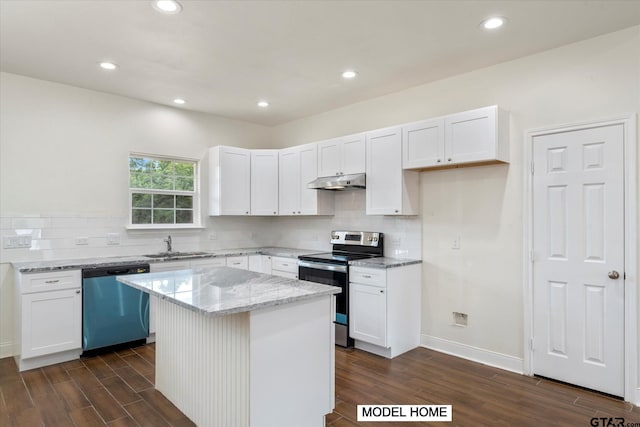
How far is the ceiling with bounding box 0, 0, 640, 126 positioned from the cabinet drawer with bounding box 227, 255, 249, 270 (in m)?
2.11

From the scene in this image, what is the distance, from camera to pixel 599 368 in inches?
116

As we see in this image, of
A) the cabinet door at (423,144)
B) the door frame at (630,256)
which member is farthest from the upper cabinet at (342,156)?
the door frame at (630,256)

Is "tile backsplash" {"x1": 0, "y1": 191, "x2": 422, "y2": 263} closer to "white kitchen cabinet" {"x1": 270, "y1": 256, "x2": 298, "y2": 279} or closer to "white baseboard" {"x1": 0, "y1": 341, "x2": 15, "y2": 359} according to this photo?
"white kitchen cabinet" {"x1": 270, "y1": 256, "x2": 298, "y2": 279}

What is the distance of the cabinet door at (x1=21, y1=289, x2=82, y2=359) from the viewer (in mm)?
3441

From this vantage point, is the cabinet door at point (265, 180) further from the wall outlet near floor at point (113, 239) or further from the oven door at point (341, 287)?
the wall outlet near floor at point (113, 239)

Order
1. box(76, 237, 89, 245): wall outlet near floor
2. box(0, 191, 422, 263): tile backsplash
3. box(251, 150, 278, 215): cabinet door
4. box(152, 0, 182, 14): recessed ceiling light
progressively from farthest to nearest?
box(251, 150, 278, 215): cabinet door < box(76, 237, 89, 245): wall outlet near floor < box(0, 191, 422, 263): tile backsplash < box(152, 0, 182, 14): recessed ceiling light

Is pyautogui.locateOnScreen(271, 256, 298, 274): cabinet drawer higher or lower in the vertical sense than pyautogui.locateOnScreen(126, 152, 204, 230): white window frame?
lower

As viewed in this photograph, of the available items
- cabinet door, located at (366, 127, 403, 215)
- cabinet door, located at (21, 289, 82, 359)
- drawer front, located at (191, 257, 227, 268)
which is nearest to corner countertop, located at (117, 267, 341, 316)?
cabinet door, located at (21, 289, 82, 359)


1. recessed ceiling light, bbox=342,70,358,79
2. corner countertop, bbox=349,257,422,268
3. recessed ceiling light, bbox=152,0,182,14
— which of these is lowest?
corner countertop, bbox=349,257,422,268

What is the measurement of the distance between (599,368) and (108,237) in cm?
501

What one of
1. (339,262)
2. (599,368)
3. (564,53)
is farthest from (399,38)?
(599,368)

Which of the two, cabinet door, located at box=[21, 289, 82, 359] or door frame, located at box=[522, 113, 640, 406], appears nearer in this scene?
door frame, located at box=[522, 113, 640, 406]

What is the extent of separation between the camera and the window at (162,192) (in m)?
4.77

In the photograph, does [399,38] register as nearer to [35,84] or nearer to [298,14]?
[298,14]
